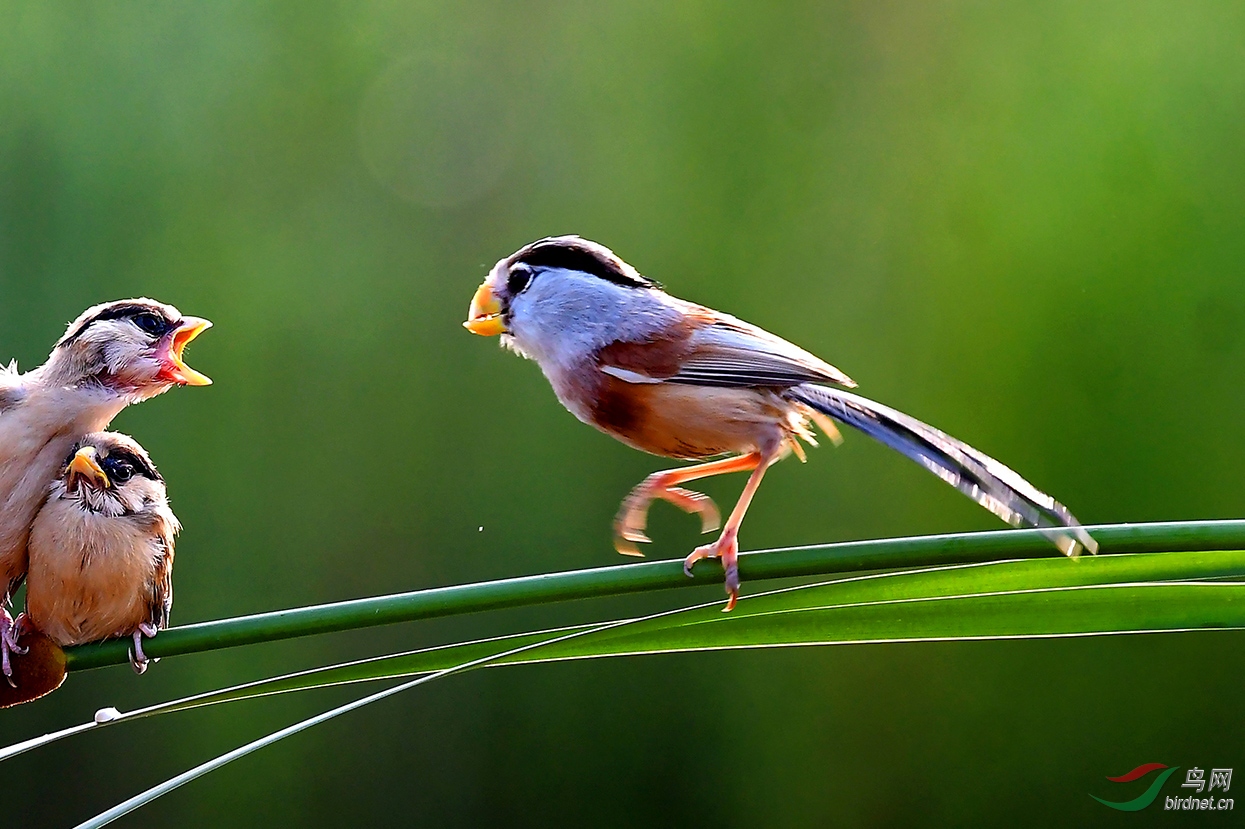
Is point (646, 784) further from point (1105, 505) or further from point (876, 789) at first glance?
point (1105, 505)

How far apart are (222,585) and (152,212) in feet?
5.14

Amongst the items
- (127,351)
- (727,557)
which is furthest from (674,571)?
(127,351)

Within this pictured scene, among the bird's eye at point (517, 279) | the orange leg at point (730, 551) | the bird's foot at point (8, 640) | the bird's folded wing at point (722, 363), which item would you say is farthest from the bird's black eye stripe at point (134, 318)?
the orange leg at point (730, 551)

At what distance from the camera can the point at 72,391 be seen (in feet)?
5.67

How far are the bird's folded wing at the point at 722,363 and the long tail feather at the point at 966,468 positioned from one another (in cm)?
6

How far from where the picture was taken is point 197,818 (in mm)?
4250

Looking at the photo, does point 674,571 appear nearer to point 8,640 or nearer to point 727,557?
point 727,557

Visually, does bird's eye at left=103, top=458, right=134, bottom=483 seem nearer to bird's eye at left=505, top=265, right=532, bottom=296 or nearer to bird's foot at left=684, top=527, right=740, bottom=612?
bird's eye at left=505, top=265, right=532, bottom=296

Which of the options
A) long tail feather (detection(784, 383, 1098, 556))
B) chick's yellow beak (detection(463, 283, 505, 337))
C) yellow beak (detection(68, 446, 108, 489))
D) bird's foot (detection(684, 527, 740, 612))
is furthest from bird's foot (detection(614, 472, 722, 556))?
yellow beak (detection(68, 446, 108, 489))

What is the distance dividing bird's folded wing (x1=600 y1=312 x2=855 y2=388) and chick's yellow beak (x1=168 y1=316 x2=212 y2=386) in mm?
710

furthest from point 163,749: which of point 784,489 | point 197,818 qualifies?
point 784,489

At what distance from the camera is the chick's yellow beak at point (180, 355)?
1799 mm

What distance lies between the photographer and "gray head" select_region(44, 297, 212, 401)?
1.75 m

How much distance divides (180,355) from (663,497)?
35.3 inches
